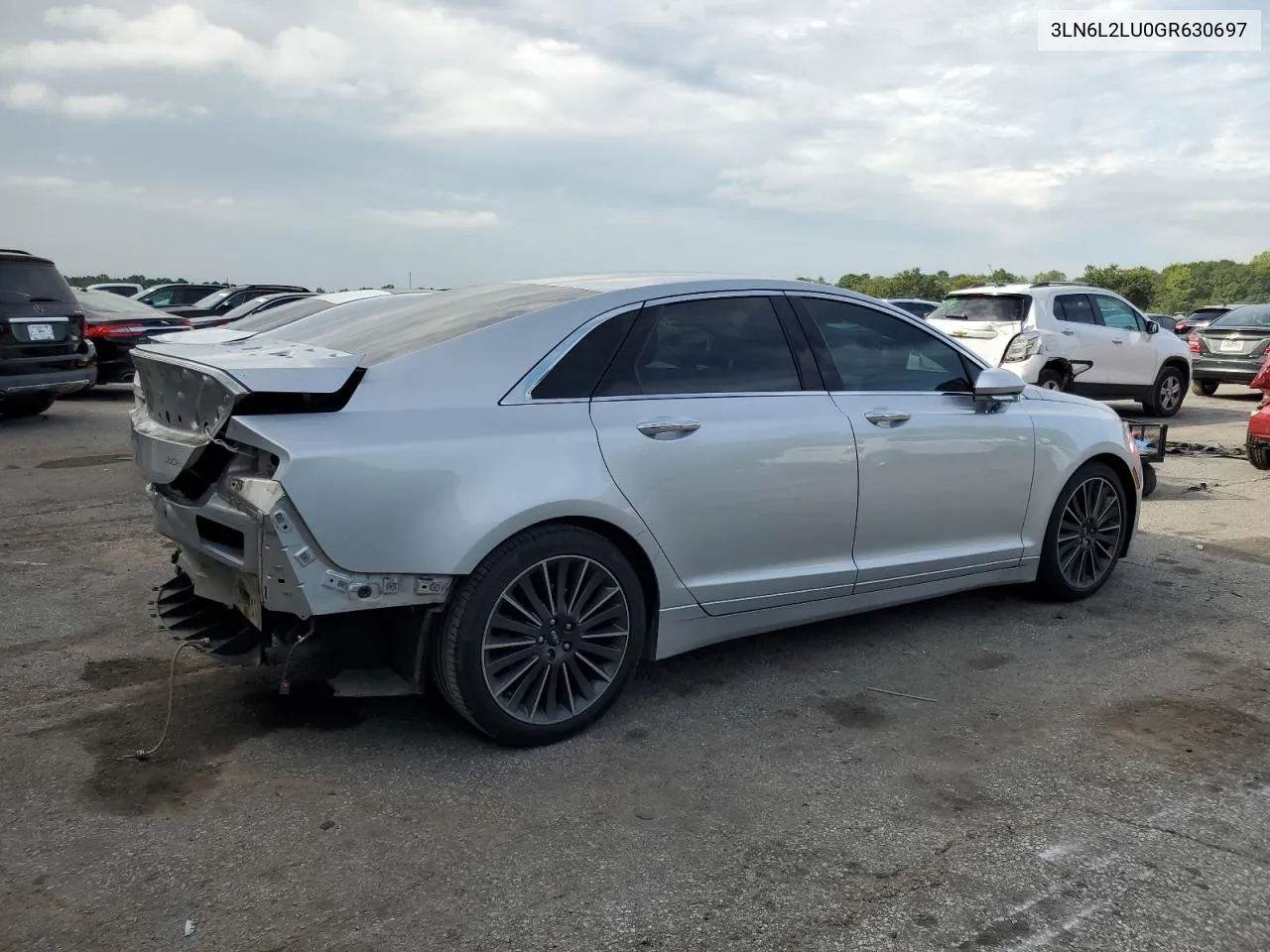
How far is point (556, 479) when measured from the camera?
11.6 ft

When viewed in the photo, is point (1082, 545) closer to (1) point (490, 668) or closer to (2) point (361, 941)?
(1) point (490, 668)

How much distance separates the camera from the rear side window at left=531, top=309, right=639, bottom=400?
12.1 ft

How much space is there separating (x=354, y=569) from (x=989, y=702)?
2.48 meters

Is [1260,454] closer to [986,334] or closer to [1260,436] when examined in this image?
[1260,436]

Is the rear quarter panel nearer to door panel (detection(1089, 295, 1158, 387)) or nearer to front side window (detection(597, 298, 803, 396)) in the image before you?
front side window (detection(597, 298, 803, 396))

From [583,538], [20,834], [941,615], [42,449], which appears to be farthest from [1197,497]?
A: [42,449]

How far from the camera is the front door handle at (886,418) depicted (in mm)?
4422

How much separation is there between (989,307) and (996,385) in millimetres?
8530

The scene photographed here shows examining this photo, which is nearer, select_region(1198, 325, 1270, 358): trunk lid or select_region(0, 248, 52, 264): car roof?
select_region(0, 248, 52, 264): car roof

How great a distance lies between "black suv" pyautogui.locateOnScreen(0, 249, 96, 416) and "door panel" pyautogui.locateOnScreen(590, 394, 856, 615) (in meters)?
8.87

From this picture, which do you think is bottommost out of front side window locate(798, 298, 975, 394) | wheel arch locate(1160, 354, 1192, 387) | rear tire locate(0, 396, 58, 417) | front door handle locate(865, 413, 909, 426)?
rear tire locate(0, 396, 58, 417)

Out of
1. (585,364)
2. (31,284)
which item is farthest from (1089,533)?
(31,284)

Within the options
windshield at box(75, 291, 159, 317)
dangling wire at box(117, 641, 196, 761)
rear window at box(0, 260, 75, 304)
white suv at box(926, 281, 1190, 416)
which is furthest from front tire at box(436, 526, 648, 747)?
windshield at box(75, 291, 159, 317)

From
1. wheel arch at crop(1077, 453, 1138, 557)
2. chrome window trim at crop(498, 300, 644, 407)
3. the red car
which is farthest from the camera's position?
the red car
